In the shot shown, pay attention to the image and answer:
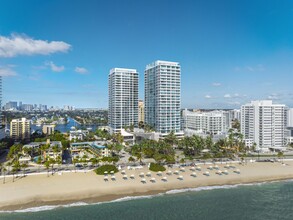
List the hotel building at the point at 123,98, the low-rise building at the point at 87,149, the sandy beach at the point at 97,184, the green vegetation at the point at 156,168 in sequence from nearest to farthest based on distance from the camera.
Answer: the sandy beach at the point at 97,184
the green vegetation at the point at 156,168
the low-rise building at the point at 87,149
the hotel building at the point at 123,98

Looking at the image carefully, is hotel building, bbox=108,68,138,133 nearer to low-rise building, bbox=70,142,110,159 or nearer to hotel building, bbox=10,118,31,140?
low-rise building, bbox=70,142,110,159

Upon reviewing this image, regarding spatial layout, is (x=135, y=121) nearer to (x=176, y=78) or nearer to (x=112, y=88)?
(x=112, y=88)

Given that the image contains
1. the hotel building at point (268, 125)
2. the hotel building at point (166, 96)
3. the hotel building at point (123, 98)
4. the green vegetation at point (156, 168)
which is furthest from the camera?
the hotel building at point (123, 98)

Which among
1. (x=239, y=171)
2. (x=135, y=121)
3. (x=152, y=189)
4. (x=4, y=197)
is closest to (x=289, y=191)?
(x=239, y=171)

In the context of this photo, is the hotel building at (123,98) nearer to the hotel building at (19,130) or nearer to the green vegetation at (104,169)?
the hotel building at (19,130)

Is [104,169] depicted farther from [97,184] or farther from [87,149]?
[87,149]

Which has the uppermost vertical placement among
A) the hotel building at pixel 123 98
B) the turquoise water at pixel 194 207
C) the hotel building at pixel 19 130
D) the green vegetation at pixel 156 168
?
the hotel building at pixel 123 98

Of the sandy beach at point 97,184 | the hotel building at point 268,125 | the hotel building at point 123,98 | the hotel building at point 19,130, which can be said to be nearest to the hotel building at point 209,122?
the hotel building at point 268,125

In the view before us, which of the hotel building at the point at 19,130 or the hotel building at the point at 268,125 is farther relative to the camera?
the hotel building at the point at 19,130
